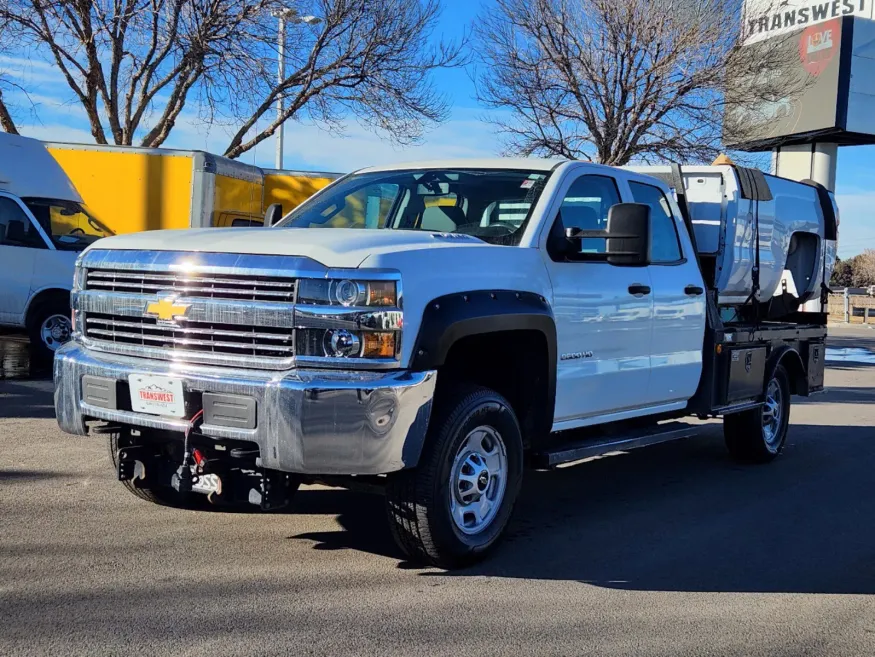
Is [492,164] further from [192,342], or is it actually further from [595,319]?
[192,342]

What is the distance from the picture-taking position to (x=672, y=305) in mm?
6328

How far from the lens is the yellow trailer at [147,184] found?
14.5 metres

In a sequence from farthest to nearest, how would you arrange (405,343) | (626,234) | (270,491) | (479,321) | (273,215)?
1. (273,215)
2. (626,234)
3. (479,321)
4. (270,491)
5. (405,343)

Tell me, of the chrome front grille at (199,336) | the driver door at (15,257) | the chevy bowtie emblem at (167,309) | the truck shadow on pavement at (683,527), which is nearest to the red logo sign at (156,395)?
the chrome front grille at (199,336)

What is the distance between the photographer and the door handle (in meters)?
5.85

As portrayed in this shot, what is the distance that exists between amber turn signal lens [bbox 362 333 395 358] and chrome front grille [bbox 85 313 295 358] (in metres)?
0.32

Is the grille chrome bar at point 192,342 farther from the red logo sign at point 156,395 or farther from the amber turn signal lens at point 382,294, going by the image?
the amber turn signal lens at point 382,294

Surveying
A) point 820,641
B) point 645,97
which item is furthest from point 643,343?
point 645,97

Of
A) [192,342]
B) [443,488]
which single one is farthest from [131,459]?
[443,488]

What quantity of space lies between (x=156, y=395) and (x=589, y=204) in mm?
2864

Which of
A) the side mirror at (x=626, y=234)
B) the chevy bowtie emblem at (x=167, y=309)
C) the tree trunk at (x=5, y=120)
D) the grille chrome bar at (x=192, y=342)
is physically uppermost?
the tree trunk at (x=5, y=120)

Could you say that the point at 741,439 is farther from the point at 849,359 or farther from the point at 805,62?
the point at 805,62

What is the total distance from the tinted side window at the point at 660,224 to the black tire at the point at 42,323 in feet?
26.2

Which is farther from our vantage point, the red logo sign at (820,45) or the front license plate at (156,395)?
the red logo sign at (820,45)
